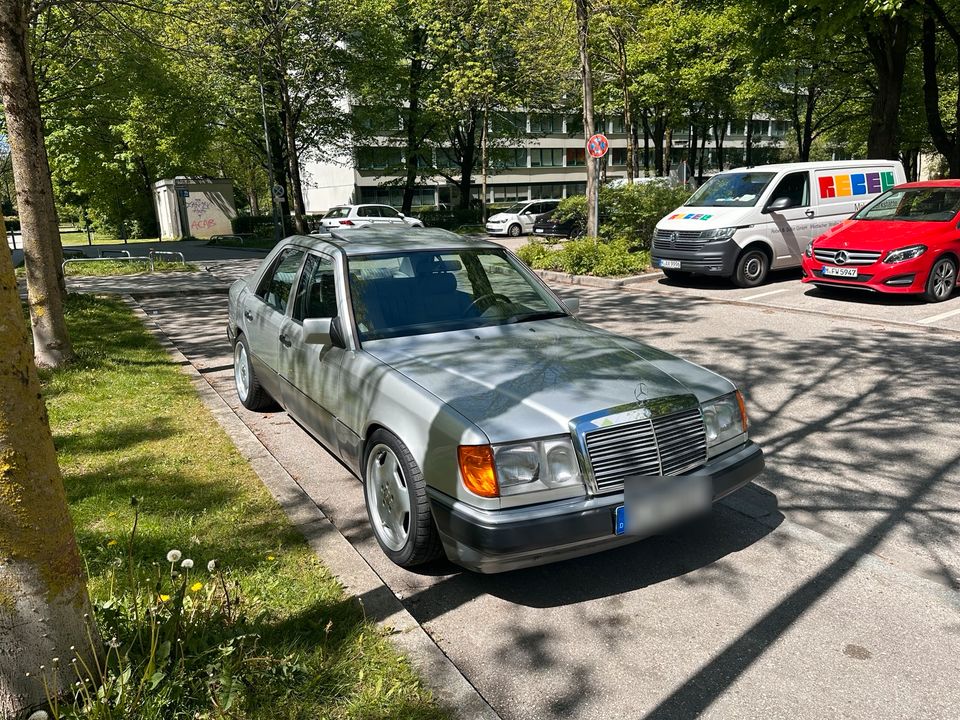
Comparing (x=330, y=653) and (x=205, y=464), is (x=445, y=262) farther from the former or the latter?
(x=330, y=653)

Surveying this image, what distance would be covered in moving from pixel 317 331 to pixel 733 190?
11519mm

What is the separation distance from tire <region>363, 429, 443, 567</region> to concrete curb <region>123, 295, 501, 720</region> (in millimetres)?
198

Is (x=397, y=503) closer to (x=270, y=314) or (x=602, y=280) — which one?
(x=270, y=314)

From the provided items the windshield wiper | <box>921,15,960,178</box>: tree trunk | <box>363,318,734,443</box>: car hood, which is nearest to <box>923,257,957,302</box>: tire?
the windshield wiper

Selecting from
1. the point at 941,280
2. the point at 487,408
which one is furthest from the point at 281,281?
the point at 941,280

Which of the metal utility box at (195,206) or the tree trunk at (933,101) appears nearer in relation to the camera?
the tree trunk at (933,101)

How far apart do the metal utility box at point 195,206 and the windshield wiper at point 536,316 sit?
4002 cm

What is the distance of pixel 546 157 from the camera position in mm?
68250

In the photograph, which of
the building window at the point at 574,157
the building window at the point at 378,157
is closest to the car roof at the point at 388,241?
the building window at the point at 378,157

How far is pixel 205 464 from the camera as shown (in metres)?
5.21

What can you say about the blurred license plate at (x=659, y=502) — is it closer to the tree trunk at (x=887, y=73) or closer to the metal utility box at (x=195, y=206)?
the tree trunk at (x=887, y=73)

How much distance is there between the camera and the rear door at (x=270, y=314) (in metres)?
5.62

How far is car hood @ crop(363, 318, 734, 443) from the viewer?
3.42m

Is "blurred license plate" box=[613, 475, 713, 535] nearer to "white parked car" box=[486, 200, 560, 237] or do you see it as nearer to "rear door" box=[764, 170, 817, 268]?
"rear door" box=[764, 170, 817, 268]
